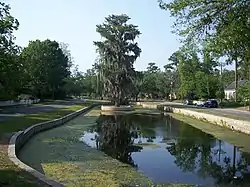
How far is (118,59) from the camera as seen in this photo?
2386 inches

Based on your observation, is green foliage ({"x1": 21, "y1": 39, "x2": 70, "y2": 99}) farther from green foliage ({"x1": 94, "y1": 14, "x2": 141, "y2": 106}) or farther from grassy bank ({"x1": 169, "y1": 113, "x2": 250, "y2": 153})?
grassy bank ({"x1": 169, "y1": 113, "x2": 250, "y2": 153})

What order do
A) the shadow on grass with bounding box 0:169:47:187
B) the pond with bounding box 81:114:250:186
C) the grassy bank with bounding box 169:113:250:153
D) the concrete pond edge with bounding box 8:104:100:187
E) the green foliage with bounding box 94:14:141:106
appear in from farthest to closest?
the green foliage with bounding box 94:14:141:106
the grassy bank with bounding box 169:113:250:153
the pond with bounding box 81:114:250:186
the concrete pond edge with bounding box 8:104:100:187
the shadow on grass with bounding box 0:169:47:187

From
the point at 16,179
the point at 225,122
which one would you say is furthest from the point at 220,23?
the point at 225,122

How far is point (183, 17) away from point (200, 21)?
0.60m

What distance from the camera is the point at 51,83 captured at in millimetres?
82125

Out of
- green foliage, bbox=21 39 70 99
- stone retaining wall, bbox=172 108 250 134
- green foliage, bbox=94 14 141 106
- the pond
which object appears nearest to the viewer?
the pond

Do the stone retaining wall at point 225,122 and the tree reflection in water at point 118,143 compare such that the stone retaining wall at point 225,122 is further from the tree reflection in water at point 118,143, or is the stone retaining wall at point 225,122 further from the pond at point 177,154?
the tree reflection in water at point 118,143

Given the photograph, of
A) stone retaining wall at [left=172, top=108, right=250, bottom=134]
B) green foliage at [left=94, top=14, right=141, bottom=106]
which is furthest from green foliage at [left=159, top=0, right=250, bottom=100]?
green foliage at [left=94, top=14, right=141, bottom=106]

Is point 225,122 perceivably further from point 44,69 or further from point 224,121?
point 44,69

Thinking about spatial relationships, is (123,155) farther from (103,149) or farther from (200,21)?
(200,21)

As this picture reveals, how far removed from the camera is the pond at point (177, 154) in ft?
50.5

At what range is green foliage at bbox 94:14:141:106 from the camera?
60500 mm

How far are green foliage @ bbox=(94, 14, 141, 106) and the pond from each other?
2849 centimetres

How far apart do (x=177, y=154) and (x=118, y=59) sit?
40.8 metres
